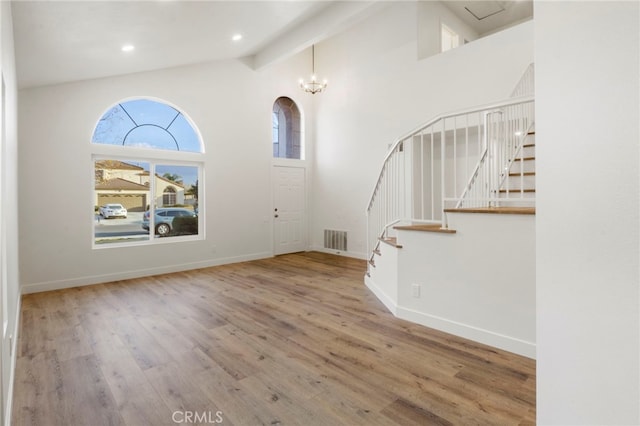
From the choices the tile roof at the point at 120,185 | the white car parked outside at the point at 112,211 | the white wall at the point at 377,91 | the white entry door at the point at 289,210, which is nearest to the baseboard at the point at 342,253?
the white wall at the point at 377,91

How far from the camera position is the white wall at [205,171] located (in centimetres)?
453

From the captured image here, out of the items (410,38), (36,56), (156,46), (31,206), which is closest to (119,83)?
(156,46)

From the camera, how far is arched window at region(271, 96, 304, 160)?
24.4ft

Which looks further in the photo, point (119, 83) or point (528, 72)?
point (119, 83)

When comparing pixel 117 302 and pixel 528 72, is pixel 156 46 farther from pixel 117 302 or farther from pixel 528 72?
pixel 528 72

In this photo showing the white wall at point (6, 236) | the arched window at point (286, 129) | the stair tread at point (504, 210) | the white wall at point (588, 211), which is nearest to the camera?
the white wall at point (588, 211)

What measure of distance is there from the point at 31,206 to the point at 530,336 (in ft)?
19.8

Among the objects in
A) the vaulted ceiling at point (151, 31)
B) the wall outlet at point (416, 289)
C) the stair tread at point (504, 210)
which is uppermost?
the vaulted ceiling at point (151, 31)

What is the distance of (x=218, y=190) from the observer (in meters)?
6.34

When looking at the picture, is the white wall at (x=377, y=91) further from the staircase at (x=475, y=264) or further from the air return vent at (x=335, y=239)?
the staircase at (x=475, y=264)

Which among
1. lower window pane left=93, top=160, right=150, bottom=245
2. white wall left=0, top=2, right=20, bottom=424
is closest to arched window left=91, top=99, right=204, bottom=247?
lower window pane left=93, top=160, right=150, bottom=245

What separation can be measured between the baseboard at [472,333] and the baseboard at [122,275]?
4039 millimetres

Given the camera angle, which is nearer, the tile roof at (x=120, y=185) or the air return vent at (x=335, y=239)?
the tile roof at (x=120, y=185)

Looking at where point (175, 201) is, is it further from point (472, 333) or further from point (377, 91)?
point (472, 333)
